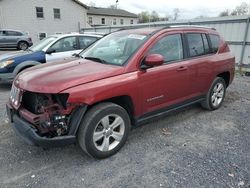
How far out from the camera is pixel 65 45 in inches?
278

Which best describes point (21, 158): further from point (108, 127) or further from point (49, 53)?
point (49, 53)

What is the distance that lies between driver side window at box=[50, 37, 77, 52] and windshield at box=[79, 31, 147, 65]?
3175 mm

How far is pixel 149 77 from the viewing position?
3.25 metres

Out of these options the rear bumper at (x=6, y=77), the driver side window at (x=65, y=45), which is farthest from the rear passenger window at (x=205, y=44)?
the rear bumper at (x=6, y=77)

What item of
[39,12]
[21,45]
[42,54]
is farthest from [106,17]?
[42,54]

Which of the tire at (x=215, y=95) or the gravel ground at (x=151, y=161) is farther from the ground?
the tire at (x=215, y=95)

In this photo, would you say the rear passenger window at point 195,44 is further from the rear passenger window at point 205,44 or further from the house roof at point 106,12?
the house roof at point 106,12

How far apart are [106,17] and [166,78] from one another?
128ft

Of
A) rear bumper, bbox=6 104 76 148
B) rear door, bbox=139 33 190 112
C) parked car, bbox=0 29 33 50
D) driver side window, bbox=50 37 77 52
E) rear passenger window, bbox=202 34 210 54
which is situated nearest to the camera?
rear bumper, bbox=6 104 76 148

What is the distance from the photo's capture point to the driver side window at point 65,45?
270 inches

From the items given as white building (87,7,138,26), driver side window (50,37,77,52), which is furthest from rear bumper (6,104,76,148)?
white building (87,7,138,26)

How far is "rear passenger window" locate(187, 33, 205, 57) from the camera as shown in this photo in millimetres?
3986

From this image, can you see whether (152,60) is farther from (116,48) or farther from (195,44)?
(195,44)

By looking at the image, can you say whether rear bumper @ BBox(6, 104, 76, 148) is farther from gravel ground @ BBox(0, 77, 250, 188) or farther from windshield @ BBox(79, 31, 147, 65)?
windshield @ BBox(79, 31, 147, 65)
